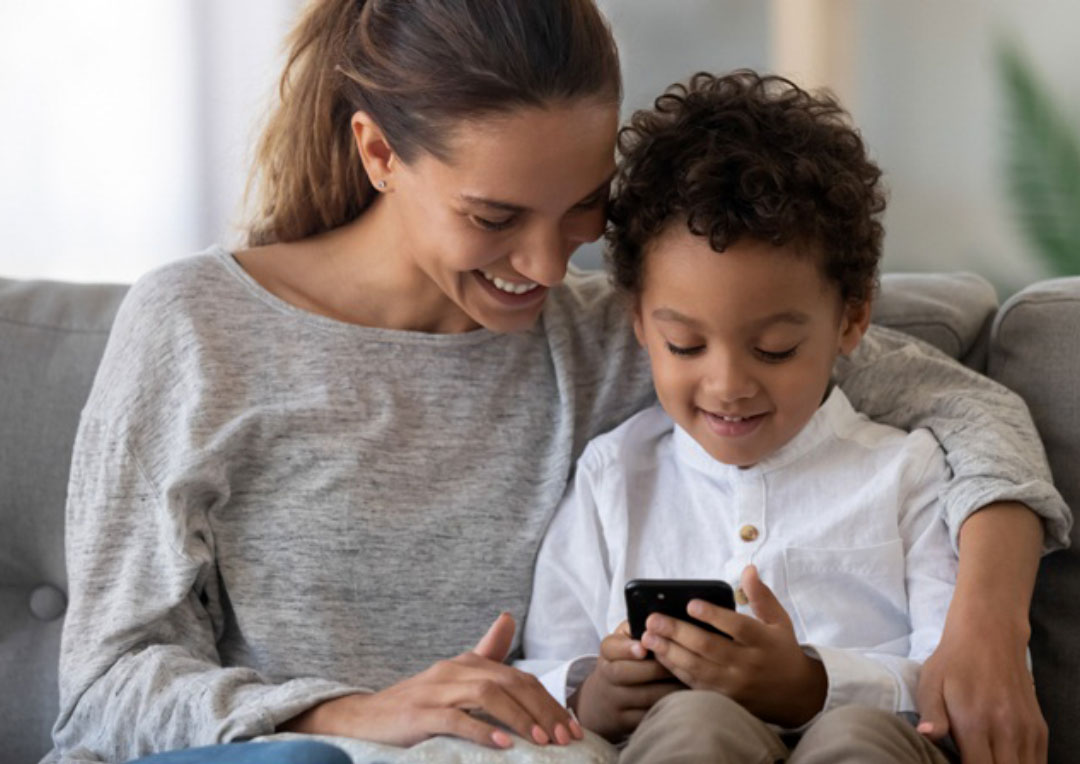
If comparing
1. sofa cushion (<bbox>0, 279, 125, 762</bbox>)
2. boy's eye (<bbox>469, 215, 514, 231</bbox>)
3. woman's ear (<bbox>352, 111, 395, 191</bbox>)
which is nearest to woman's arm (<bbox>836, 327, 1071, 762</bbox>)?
boy's eye (<bbox>469, 215, 514, 231</bbox>)

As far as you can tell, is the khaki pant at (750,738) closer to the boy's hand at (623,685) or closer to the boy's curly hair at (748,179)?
the boy's hand at (623,685)

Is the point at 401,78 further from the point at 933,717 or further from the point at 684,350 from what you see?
the point at 933,717

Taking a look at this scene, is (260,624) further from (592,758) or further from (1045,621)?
(1045,621)

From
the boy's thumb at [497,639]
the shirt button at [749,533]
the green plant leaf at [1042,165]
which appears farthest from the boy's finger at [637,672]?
the green plant leaf at [1042,165]

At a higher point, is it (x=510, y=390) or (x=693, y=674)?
(x=510, y=390)

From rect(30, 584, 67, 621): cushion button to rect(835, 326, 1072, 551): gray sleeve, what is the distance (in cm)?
99

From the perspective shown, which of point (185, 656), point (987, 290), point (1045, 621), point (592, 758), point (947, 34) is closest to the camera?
point (592, 758)

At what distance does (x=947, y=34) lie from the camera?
10.4 ft

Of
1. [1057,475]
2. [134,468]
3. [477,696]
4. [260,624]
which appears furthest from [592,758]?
[1057,475]

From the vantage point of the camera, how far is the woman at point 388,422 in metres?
1.54

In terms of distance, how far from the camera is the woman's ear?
67.7 inches

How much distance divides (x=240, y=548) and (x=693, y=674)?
21.3 inches

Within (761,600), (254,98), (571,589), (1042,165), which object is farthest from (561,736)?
(1042,165)

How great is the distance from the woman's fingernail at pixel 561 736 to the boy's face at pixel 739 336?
377mm
